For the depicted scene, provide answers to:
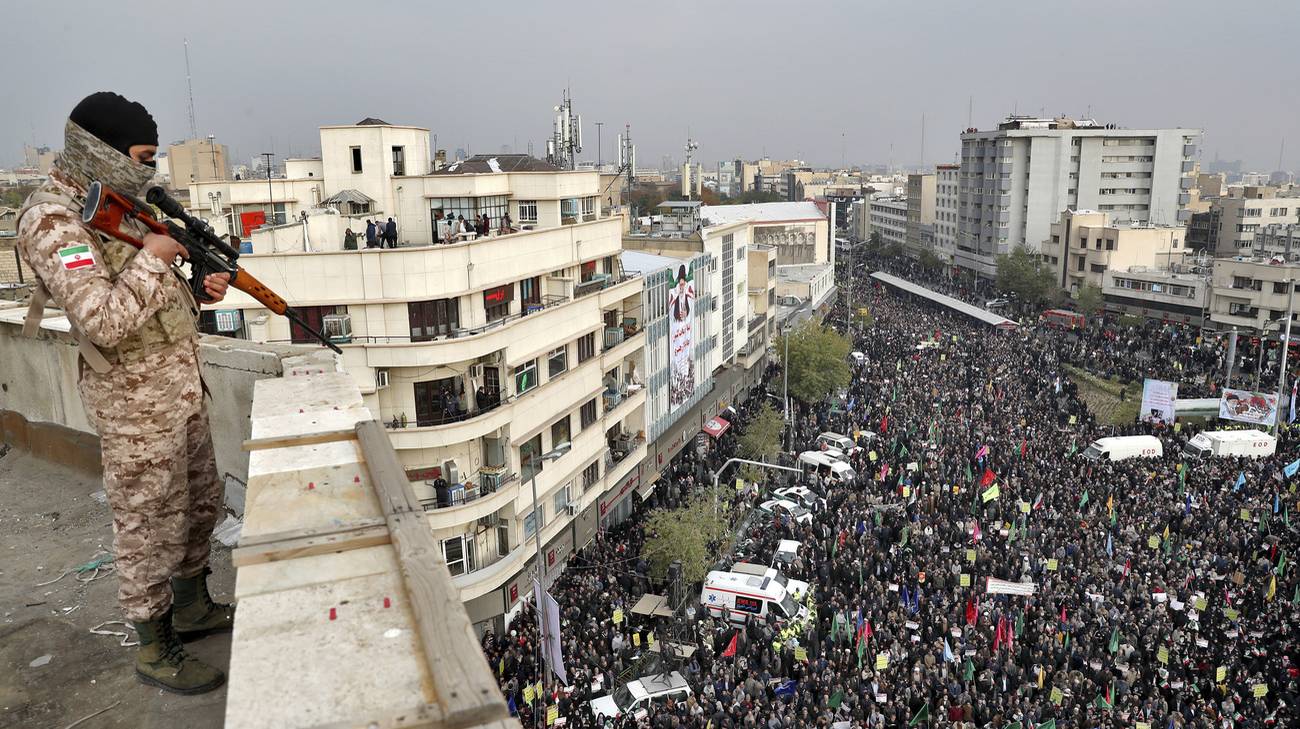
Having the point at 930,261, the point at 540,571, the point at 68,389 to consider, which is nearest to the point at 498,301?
the point at 540,571

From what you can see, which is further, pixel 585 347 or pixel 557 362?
pixel 585 347

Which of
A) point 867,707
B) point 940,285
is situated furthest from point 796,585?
point 940,285

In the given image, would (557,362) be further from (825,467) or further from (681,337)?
(825,467)

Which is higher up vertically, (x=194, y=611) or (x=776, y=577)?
(x=194, y=611)

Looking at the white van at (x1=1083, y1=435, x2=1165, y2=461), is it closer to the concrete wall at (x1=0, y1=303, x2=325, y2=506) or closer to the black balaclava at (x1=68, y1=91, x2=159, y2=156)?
the concrete wall at (x1=0, y1=303, x2=325, y2=506)

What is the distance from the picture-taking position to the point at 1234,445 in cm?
3241

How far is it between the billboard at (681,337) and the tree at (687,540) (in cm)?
787

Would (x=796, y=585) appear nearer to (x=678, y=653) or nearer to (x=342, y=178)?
(x=678, y=653)

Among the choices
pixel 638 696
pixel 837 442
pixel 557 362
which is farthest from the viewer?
pixel 837 442

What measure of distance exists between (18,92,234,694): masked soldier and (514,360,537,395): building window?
17.5 meters

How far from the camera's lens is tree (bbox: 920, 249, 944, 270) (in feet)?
298

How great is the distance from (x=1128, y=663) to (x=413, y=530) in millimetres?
19561

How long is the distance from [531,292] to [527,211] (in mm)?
3258

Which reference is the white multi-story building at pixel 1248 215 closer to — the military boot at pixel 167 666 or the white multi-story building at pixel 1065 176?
the white multi-story building at pixel 1065 176
